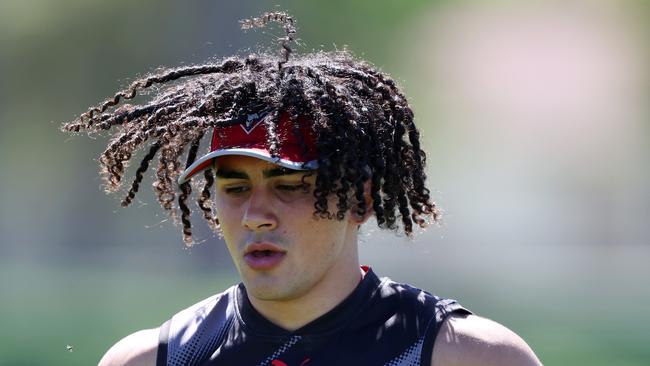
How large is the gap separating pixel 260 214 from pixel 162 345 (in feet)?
1.49

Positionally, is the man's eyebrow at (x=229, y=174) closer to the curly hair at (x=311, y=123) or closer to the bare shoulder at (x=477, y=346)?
the curly hair at (x=311, y=123)

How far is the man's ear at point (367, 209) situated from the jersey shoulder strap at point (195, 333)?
387 millimetres

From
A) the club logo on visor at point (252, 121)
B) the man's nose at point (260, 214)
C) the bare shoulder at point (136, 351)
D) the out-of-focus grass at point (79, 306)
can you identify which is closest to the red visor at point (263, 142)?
the club logo on visor at point (252, 121)

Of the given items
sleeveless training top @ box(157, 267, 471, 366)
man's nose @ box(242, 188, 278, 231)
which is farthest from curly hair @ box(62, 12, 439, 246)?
sleeveless training top @ box(157, 267, 471, 366)

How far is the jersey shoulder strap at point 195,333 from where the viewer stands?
8.58 ft

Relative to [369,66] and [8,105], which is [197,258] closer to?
[8,105]

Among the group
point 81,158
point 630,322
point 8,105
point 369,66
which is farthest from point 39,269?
point 369,66

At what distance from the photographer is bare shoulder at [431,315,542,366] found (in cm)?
240

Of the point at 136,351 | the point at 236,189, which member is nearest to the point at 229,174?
the point at 236,189

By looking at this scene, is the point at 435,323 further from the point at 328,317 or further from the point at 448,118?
the point at 448,118

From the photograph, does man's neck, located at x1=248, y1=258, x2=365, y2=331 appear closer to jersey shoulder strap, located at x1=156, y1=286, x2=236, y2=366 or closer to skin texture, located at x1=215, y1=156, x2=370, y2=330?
skin texture, located at x1=215, y1=156, x2=370, y2=330

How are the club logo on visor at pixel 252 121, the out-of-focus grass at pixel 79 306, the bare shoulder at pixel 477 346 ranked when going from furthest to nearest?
the out-of-focus grass at pixel 79 306 → the club logo on visor at pixel 252 121 → the bare shoulder at pixel 477 346

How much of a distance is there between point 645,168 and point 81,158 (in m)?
7.84

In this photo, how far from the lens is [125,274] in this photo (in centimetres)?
1277
